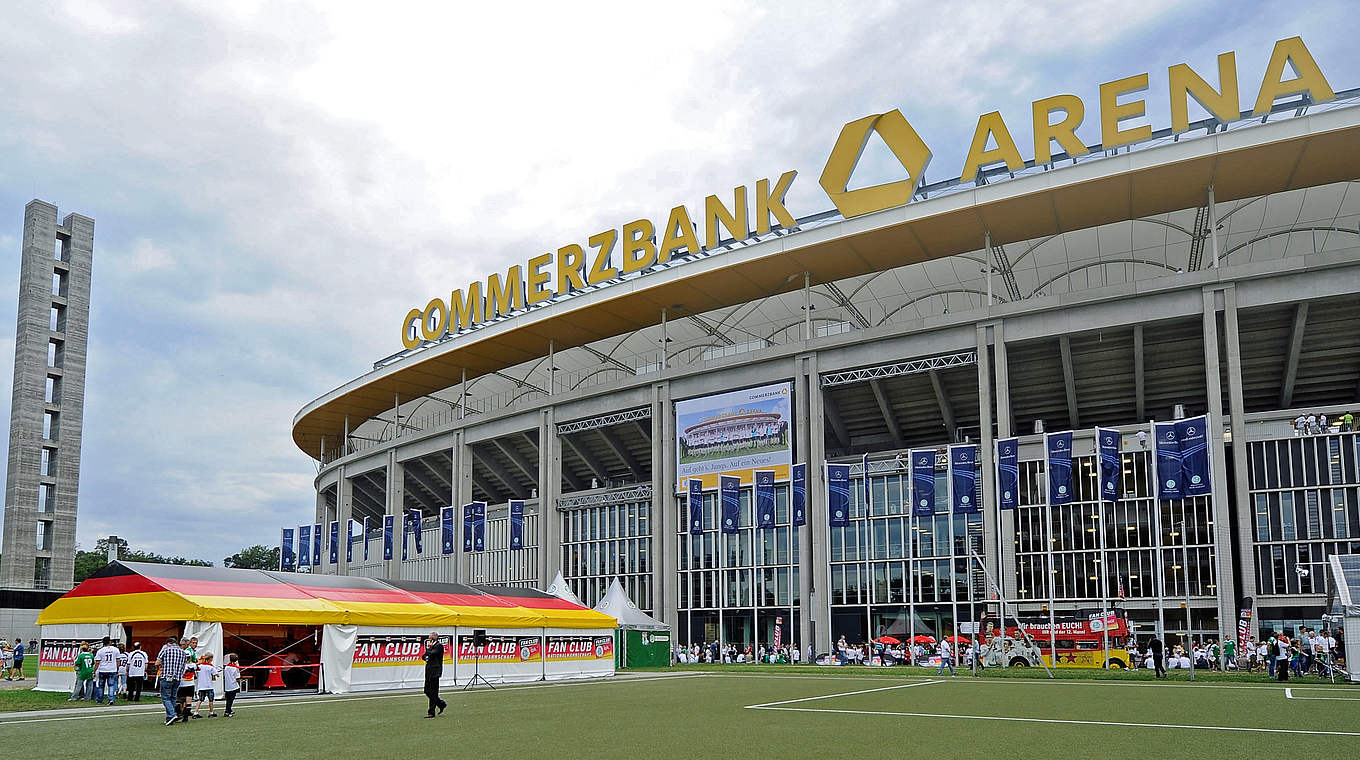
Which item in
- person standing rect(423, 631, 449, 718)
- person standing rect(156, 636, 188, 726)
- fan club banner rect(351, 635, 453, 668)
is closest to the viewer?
person standing rect(423, 631, 449, 718)

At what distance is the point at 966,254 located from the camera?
2080 inches

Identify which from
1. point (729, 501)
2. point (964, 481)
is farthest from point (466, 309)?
point (964, 481)

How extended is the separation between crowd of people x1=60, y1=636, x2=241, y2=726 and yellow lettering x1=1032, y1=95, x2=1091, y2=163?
120 ft

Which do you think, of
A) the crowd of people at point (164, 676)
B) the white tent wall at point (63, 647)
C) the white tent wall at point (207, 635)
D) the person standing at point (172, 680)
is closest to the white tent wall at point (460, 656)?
the crowd of people at point (164, 676)

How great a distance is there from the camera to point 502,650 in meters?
37.3

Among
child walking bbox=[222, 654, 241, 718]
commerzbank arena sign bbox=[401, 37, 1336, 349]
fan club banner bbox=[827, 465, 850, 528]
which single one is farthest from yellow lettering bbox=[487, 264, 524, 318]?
child walking bbox=[222, 654, 241, 718]

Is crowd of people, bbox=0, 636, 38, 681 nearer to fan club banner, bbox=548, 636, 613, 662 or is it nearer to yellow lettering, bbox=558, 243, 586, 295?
fan club banner, bbox=548, 636, 613, 662

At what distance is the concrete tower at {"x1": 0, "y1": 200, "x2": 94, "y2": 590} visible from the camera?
7331 cm

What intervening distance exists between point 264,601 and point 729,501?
89.4 feet

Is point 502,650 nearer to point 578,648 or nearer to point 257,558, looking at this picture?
point 578,648

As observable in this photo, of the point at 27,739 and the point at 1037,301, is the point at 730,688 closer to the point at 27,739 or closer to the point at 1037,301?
the point at 27,739

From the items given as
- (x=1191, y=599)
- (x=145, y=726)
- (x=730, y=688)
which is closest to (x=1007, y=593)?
(x=1191, y=599)

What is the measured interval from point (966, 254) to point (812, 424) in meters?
11.3

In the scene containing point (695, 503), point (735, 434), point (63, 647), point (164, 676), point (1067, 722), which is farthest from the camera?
point (695, 503)
